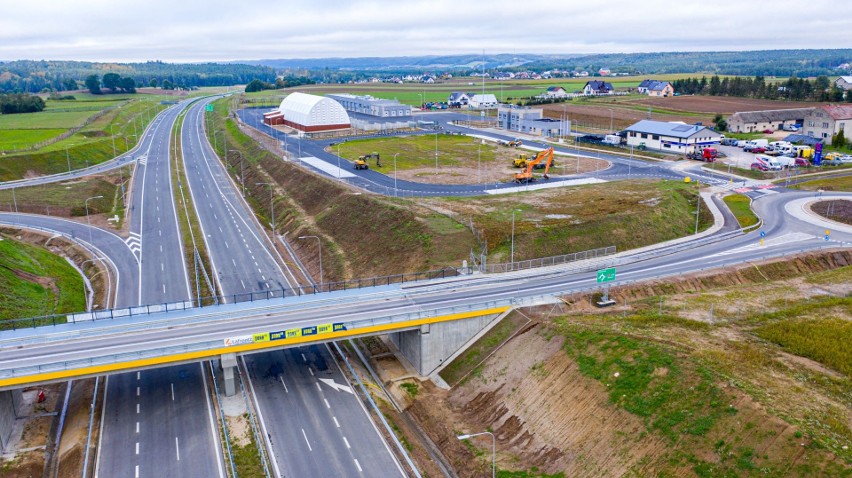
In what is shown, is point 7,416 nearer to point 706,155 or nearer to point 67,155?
point 67,155

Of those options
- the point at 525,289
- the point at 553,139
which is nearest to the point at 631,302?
the point at 525,289

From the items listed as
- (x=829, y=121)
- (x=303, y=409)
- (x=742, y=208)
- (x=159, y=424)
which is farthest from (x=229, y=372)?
(x=829, y=121)

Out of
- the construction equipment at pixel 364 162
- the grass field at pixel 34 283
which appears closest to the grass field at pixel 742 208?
the construction equipment at pixel 364 162

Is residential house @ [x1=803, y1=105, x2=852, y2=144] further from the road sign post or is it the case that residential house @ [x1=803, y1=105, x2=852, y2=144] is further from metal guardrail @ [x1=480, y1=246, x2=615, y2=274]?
the road sign post

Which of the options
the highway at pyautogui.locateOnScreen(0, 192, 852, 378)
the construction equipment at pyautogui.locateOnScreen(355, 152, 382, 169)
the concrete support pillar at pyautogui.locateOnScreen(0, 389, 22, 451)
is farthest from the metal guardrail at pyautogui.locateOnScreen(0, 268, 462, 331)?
the construction equipment at pyautogui.locateOnScreen(355, 152, 382, 169)

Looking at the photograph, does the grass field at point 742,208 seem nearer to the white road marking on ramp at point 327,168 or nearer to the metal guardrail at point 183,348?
the metal guardrail at point 183,348

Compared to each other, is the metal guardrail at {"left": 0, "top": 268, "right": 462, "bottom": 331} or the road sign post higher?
the road sign post

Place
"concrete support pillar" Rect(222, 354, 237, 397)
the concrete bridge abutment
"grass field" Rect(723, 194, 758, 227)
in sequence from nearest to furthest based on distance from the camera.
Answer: "concrete support pillar" Rect(222, 354, 237, 397) → the concrete bridge abutment → "grass field" Rect(723, 194, 758, 227)

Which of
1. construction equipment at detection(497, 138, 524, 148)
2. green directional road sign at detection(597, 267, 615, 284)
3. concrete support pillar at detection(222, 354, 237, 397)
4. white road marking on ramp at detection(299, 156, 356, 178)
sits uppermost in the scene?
construction equipment at detection(497, 138, 524, 148)
